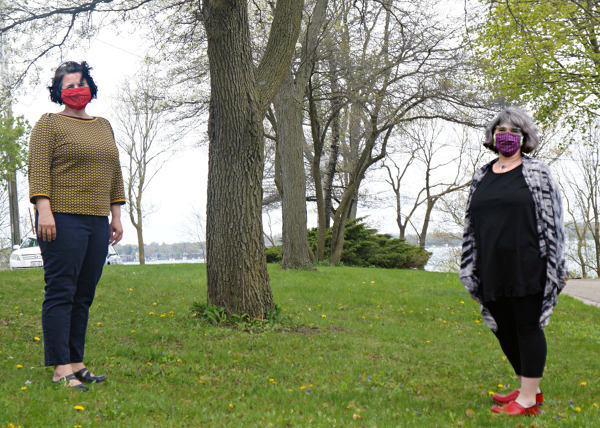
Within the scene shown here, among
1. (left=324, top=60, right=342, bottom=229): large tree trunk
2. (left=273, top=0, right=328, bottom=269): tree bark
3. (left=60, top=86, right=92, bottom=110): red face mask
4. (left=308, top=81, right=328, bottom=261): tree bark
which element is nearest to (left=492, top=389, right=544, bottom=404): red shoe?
(left=60, top=86, right=92, bottom=110): red face mask

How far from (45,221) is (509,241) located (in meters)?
3.08

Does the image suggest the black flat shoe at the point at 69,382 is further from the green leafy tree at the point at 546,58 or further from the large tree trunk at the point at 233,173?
the green leafy tree at the point at 546,58

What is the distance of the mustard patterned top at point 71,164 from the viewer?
348 centimetres

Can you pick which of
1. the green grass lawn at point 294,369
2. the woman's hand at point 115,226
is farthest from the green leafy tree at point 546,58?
the woman's hand at point 115,226

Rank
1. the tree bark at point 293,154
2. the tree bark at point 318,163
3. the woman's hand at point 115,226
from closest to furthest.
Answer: the woman's hand at point 115,226, the tree bark at point 293,154, the tree bark at point 318,163

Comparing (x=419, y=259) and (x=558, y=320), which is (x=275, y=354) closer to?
(x=558, y=320)

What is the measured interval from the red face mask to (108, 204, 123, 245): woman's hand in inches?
32.0

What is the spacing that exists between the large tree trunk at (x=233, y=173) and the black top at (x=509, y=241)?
10.5 feet

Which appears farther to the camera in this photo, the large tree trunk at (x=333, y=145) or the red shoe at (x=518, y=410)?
the large tree trunk at (x=333, y=145)

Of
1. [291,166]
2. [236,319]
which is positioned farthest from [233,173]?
[291,166]

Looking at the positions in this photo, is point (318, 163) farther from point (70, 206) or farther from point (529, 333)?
point (529, 333)

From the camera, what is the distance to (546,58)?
14344 mm

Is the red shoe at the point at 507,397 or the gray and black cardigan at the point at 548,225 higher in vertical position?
the gray and black cardigan at the point at 548,225

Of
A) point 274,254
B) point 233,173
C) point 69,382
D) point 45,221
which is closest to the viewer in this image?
point 45,221
